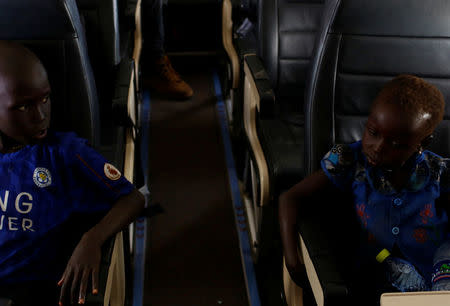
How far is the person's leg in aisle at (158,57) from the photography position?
3406mm

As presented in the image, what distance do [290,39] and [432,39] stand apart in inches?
29.6

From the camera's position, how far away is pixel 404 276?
118 centimetres

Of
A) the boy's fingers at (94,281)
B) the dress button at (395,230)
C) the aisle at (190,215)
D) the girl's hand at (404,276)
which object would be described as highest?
the dress button at (395,230)

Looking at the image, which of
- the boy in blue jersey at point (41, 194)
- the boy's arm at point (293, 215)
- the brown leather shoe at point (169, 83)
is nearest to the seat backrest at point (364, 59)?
the boy's arm at point (293, 215)

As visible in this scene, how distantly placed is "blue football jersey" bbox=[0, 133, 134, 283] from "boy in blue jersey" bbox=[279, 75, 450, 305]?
0.46 metres

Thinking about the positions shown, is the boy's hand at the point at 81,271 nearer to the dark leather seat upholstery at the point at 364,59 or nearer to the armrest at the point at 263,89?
the dark leather seat upholstery at the point at 364,59

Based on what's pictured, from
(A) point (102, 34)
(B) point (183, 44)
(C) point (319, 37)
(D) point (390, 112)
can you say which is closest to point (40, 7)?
(A) point (102, 34)

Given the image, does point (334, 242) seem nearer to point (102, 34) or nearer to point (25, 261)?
point (25, 261)

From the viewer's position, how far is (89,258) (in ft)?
3.72

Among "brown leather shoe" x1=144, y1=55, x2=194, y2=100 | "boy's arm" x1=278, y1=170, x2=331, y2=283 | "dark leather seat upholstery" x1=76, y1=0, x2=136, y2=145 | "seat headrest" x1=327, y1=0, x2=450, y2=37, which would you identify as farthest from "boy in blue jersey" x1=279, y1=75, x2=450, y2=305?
"brown leather shoe" x1=144, y1=55, x2=194, y2=100

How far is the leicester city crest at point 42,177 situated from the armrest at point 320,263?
0.60 meters

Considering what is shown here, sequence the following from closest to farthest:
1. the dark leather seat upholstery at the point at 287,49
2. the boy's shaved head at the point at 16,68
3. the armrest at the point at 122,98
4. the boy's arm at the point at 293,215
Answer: the boy's shaved head at the point at 16,68 → the boy's arm at the point at 293,215 → the armrest at the point at 122,98 → the dark leather seat upholstery at the point at 287,49

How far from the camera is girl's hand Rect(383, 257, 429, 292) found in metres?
1.17

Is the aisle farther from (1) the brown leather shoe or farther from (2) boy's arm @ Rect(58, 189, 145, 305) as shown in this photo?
(2) boy's arm @ Rect(58, 189, 145, 305)
